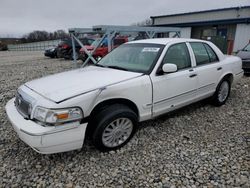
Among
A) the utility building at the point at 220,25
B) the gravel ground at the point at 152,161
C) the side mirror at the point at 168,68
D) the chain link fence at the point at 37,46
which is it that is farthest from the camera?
the chain link fence at the point at 37,46

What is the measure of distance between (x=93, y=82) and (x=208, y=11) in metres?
20.2

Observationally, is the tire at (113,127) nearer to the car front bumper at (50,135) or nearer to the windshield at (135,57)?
the car front bumper at (50,135)

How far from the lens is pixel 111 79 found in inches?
108

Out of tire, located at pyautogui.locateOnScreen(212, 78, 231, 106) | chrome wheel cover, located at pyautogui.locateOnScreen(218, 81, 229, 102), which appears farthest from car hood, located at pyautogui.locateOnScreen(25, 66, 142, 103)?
chrome wheel cover, located at pyautogui.locateOnScreen(218, 81, 229, 102)

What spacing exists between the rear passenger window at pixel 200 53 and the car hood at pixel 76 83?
1.48 metres

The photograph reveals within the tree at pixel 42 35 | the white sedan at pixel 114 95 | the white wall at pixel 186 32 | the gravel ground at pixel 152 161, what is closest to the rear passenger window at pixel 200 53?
the white sedan at pixel 114 95

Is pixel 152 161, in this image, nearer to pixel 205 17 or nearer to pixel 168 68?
pixel 168 68

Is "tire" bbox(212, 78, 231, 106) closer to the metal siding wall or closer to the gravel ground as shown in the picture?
the gravel ground

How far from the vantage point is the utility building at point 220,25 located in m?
15.4

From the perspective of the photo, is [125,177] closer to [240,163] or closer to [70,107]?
[70,107]

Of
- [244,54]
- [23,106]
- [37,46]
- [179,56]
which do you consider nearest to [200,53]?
[179,56]

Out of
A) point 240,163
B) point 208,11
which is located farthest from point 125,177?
point 208,11

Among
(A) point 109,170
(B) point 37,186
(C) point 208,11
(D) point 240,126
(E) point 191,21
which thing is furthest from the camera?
(E) point 191,21

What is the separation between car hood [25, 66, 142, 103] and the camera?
240 centimetres
